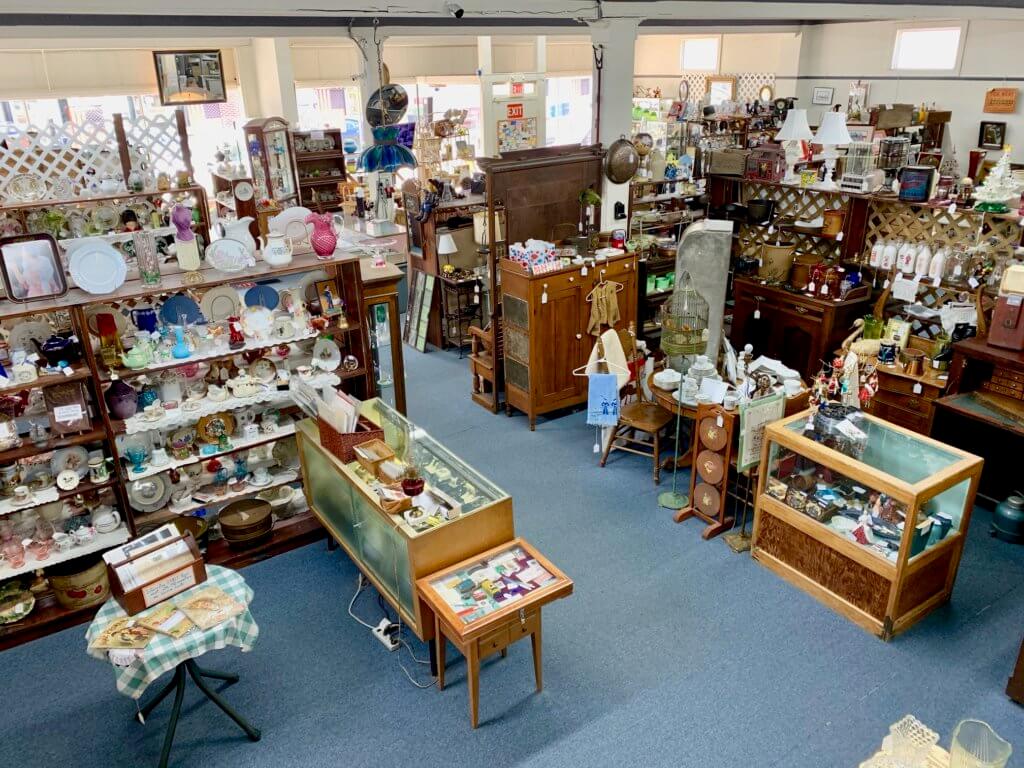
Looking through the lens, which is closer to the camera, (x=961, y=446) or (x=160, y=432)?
(x=160, y=432)

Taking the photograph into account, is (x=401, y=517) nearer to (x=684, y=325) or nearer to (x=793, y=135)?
(x=684, y=325)

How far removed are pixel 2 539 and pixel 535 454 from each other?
417 cm

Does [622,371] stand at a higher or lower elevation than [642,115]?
lower

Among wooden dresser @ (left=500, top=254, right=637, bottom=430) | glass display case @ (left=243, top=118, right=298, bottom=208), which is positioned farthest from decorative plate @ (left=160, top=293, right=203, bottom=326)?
glass display case @ (left=243, top=118, right=298, bottom=208)

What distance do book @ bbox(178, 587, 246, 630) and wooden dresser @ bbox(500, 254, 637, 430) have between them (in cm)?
389

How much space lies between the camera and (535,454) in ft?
23.8

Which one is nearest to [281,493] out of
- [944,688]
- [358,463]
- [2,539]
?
[358,463]

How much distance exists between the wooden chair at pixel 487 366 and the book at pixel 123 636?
4490 mm

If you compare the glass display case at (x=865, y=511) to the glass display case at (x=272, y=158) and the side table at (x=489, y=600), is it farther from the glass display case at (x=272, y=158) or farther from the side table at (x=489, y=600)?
the glass display case at (x=272, y=158)

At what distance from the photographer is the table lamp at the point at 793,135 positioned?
810 cm

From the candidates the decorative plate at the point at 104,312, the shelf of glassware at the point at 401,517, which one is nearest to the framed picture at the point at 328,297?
the shelf of glassware at the point at 401,517

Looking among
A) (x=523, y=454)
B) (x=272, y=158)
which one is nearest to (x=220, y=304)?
(x=523, y=454)

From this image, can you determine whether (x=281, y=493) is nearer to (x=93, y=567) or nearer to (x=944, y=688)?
(x=93, y=567)

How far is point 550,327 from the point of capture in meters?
7.39
